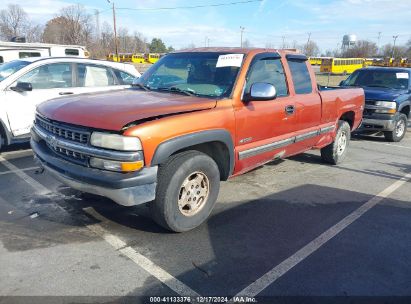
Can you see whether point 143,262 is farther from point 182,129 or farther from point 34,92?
point 34,92

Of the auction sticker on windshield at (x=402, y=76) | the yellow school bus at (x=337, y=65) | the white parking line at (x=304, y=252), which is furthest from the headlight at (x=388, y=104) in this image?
the yellow school bus at (x=337, y=65)

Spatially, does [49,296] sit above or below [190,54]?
below

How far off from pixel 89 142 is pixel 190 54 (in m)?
2.13

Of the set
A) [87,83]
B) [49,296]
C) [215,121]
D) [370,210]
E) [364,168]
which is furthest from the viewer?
[87,83]

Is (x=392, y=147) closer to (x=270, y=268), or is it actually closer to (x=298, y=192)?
(x=298, y=192)

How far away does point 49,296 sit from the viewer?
9.11 feet

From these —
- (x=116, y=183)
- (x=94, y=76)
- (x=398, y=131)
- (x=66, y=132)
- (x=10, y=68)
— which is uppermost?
(x=10, y=68)

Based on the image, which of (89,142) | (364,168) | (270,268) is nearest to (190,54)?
(89,142)

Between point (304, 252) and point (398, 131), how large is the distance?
706 cm

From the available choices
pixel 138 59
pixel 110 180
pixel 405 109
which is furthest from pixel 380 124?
pixel 138 59

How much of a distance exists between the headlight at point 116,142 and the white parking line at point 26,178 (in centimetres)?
214

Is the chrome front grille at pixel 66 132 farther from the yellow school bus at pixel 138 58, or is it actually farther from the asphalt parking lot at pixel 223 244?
the yellow school bus at pixel 138 58

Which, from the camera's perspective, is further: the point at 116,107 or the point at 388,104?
the point at 388,104

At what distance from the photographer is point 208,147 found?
4.08m
